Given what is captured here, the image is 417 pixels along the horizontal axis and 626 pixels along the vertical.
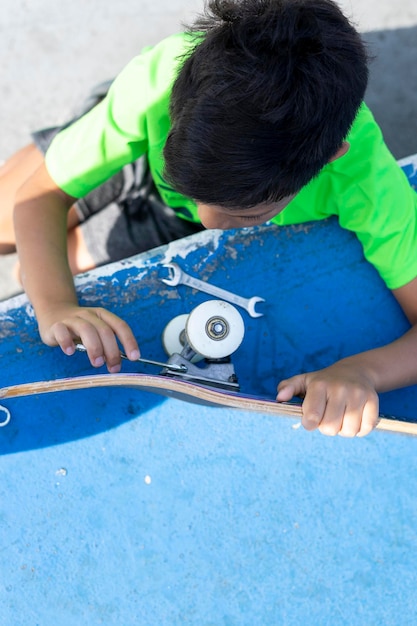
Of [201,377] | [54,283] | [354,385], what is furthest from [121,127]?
[354,385]

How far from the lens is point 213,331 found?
2.45 ft

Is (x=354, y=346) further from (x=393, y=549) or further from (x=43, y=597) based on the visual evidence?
(x=43, y=597)

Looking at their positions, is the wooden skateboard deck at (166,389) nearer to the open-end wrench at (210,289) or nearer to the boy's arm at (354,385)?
Result: the boy's arm at (354,385)

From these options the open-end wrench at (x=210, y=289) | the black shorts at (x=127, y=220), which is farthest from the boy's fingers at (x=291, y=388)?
the black shorts at (x=127, y=220)

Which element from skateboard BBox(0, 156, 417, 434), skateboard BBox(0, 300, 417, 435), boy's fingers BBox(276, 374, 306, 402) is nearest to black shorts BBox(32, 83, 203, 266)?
skateboard BBox(0, 156, 417, 434)

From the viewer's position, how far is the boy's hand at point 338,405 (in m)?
0.73

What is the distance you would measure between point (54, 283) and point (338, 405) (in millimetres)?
406

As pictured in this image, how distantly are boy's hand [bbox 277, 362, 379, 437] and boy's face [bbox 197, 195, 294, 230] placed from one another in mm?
221

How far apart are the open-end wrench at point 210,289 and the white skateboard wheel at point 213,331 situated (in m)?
0.11

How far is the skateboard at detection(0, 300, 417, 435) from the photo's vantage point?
0.68 metres

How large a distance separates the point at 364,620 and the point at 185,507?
0.28m

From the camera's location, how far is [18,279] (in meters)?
1.20

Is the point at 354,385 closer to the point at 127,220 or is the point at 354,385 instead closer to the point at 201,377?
the point at 201,377

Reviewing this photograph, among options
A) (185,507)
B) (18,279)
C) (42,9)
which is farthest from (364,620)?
(42,9)
